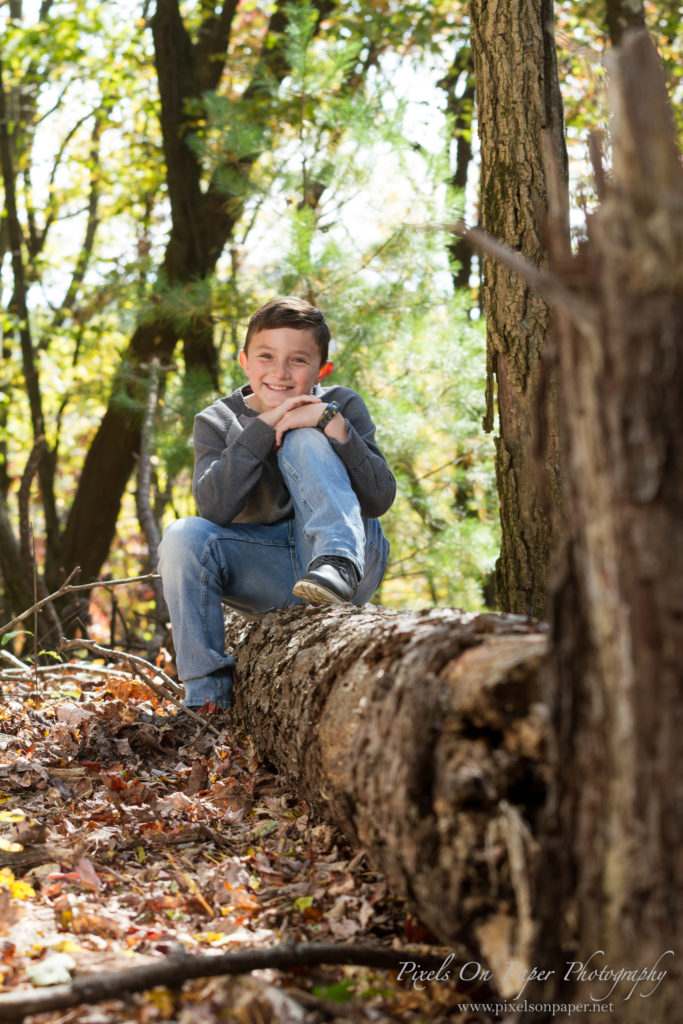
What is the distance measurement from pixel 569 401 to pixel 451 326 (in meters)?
4.76

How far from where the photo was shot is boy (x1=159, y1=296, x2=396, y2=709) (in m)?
3.07

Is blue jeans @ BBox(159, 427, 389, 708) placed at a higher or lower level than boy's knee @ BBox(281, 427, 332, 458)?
lower

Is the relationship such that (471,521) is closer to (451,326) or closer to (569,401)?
(451,326)

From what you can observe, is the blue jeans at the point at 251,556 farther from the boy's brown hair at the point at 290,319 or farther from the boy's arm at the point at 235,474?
the boy's brown hair at the point at 290,319

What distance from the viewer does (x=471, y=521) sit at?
20.1ft

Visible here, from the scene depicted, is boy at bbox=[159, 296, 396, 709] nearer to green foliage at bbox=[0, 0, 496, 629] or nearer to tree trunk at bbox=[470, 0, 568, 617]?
tree trunk at bbox=[470, 0, 568, 617]

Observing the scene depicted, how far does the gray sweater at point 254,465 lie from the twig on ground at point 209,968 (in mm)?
1884

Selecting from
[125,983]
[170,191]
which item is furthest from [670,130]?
[170,191]

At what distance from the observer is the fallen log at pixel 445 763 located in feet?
4.45

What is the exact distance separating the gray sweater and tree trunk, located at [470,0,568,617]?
1.70 ft

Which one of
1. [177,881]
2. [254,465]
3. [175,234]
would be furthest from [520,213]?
[175,234]

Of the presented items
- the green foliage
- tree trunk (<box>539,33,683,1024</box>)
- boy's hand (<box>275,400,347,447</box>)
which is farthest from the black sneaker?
the green foliage

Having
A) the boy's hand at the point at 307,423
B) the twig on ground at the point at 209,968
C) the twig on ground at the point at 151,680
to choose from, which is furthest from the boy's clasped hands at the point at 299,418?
the twig on ground at the point at 209,968

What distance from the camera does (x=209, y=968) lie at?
147 centimetres
